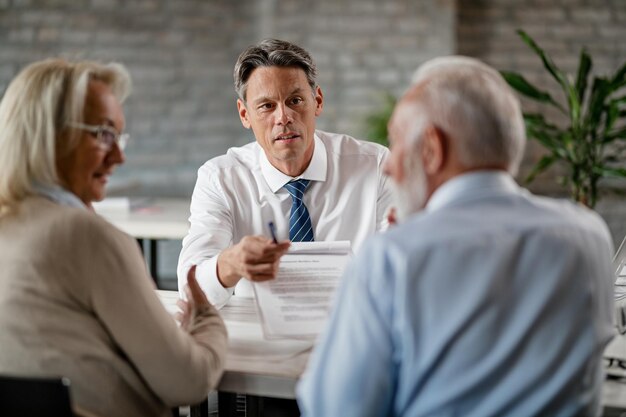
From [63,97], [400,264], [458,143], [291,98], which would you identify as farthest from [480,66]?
[291,98]

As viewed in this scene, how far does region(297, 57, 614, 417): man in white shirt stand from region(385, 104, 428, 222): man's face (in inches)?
0.5

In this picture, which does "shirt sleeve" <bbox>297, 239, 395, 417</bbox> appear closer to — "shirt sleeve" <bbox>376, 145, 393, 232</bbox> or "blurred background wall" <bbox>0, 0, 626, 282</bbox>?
"shirt sleeve" <bbox>376, 145, 393, 232</bbox>

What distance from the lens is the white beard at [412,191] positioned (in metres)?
1.32

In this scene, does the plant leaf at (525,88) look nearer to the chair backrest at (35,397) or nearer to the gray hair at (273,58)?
the gray hair at (273,58)

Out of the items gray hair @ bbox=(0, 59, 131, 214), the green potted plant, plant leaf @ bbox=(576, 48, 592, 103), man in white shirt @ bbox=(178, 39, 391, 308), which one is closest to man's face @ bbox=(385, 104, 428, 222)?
gray hair @ bbox=(0, 59, 131, 214)

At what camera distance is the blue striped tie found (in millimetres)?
2467

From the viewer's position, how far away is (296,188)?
253 cm

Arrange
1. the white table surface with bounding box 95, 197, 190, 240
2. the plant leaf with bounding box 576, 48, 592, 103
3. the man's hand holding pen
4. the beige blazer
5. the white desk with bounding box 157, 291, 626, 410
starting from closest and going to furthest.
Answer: the beige blazer, the white desk with bounding box 157, 291, 626, 410, the man's hand holding pen, the white table surface with bounding box 95, 197, 190, 240, the plant leaf with bounding box 576, 48, 592, 103

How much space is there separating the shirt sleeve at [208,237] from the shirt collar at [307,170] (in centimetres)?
15

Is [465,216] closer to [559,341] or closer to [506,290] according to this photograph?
[506,290]

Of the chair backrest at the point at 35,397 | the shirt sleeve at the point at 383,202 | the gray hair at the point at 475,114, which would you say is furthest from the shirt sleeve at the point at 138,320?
the shirt sleeve at the point at 383,202

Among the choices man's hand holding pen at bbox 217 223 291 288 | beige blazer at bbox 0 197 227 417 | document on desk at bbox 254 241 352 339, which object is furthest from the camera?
man's hand holding pen at bbox 217 223 291 288

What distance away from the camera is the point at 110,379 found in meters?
1.47

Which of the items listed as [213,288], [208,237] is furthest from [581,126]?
[213,288]
